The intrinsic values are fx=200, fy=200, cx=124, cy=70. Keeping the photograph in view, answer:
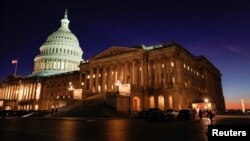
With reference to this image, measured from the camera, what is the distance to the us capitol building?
189 ft

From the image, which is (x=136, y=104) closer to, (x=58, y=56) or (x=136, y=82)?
(x=136, y=82)

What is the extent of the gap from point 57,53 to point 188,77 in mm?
86129

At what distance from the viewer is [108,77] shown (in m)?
72.4

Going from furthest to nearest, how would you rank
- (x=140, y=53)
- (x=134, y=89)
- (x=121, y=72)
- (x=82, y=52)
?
(x=82, y=52), (x=121, y=72), (x=140, y=53), (x=134, y=89)

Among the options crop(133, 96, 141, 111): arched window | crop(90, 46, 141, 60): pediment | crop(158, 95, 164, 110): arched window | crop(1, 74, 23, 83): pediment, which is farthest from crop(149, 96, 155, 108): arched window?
crop(1, 74, 23, 83): pediment

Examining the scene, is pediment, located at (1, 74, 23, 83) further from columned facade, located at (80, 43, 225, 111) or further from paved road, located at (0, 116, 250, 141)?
paved road, located at (0, 116, 250, 141)

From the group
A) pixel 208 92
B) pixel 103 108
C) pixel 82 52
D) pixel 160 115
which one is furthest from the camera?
pixel 82 52

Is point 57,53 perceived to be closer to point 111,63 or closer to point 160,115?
point 111,63

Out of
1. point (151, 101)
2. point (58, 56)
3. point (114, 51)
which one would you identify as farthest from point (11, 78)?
point (151, 101)

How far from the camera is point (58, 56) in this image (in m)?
123

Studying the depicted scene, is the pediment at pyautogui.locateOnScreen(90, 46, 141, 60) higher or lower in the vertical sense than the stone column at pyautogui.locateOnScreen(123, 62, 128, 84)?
higher

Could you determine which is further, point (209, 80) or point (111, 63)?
point (209, 80)

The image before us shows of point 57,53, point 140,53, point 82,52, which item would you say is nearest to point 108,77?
point 140,53

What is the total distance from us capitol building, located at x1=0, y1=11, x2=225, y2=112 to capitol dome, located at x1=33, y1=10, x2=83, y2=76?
15437 millimetres
